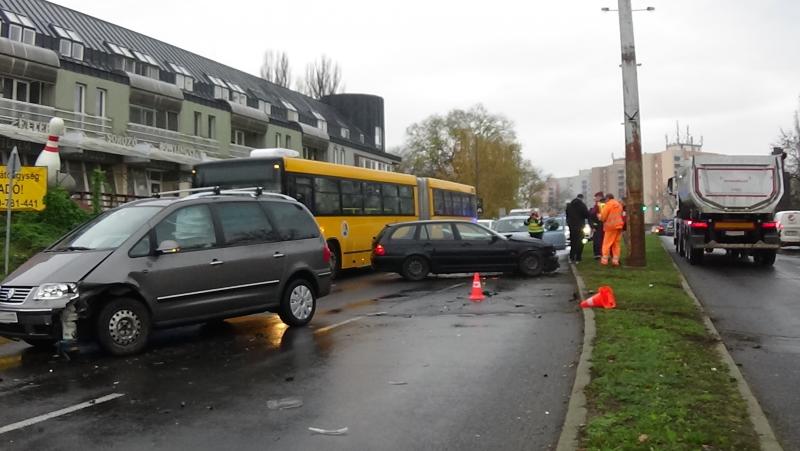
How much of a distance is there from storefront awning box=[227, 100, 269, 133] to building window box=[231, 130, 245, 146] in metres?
0.62

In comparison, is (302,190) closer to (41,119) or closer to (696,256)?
(696,256)

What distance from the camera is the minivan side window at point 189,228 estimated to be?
26.2 feet

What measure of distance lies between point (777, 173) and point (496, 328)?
39.2 feet

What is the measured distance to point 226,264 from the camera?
8391mm

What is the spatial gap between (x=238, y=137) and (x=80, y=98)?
43.4 ft

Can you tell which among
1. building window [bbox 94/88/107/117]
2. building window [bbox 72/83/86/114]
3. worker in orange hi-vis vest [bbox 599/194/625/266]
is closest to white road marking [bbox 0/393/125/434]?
worker in orange hi-vis vest [bbox 599/194/625/266]

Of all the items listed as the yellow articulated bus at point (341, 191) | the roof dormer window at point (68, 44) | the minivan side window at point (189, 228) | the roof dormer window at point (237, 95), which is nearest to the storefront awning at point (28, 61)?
the roof dormer window at point (68, 44)

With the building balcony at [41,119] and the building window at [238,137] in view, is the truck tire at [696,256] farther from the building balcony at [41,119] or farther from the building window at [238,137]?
the building window at [238,137]

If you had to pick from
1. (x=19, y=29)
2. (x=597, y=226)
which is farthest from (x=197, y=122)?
(x=597, y=226)

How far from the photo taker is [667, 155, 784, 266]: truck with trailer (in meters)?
17.2

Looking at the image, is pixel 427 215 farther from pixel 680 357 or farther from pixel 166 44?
pixel 166 44

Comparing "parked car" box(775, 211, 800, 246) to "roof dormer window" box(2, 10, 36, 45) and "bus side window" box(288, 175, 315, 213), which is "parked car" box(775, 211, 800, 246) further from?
"roof dormer window" box(2, 10, 36, 45)

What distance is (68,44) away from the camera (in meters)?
28.9

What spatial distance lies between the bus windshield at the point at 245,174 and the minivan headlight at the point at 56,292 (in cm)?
802
